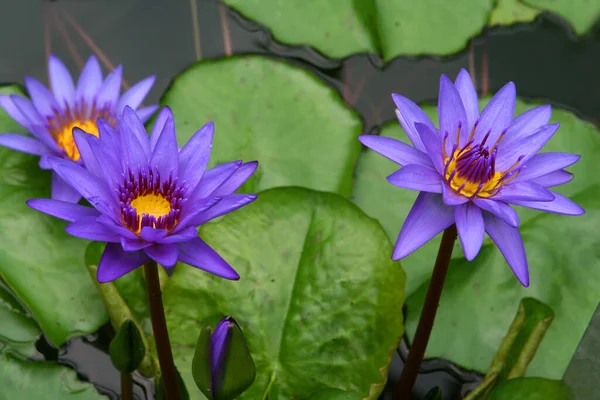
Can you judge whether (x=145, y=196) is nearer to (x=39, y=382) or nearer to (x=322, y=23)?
(x=39, y=382)

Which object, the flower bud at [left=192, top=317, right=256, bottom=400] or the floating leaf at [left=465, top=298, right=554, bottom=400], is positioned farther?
the floating leaf at [left=465, top=298, right=554, bottom=400]

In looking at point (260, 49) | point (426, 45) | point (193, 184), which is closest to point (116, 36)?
point (260, 49)

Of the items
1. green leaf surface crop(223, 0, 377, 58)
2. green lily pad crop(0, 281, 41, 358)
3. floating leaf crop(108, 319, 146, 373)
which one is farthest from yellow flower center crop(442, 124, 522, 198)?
green lily pad crop(0, 281, 41, 358)

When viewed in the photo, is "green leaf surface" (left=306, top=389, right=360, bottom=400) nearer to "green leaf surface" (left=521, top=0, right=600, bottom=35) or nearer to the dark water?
the dark water

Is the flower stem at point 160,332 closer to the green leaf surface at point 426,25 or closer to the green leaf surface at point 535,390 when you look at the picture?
the green leaf surface at point 535,390

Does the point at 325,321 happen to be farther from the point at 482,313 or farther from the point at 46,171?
the point at 46,171

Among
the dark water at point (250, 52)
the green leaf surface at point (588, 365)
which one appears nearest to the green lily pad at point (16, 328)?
the dark water at point (250, 52)

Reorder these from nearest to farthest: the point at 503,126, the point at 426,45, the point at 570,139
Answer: the point at 503,126, the point at 570,139, the point at 426,45
